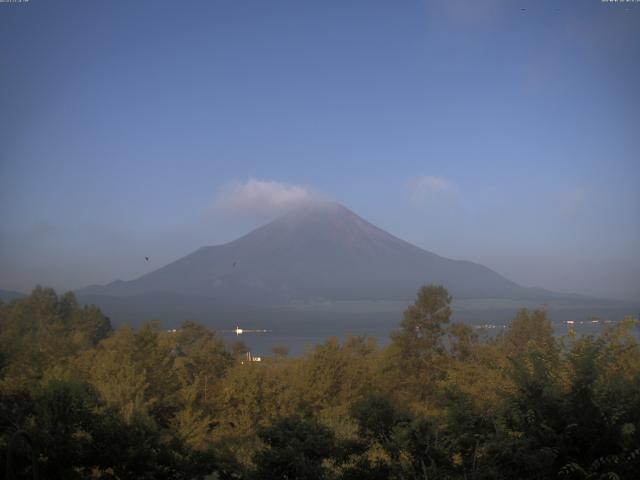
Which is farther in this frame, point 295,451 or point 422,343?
point 422,343

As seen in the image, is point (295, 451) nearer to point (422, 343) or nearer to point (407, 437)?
point (407, 437)

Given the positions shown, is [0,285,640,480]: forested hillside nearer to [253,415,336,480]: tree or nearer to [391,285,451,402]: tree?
[253,415,336,480]: tree

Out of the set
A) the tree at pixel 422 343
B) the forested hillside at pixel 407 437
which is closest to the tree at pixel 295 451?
the forested hillside at pixel 407 437

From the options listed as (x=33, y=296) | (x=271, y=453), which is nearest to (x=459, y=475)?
(x=271, y=453)

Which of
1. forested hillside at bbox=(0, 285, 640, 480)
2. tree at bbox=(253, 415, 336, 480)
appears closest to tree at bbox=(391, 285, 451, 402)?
forested hillside at bbox=(0, 285, 640, 480)

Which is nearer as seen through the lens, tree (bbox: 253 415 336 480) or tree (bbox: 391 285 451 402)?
tree (bbox: 253 415 336 480)

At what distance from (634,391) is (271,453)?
15.8 feet

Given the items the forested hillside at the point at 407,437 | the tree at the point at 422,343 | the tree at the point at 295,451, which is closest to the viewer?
the forested hillside at the point at 407,437

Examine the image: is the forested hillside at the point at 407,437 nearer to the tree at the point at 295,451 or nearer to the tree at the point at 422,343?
the tree at the point at 295,451

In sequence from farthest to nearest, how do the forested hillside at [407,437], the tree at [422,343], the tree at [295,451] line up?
the tree at [422,343] < the tree at [295,451] < the forested hillside at [407,437]

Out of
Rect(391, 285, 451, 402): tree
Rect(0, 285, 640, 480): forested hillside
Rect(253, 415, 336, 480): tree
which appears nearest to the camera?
Rect(0, 285, 640, 480): forested hillside

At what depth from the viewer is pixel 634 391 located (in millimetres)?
7332

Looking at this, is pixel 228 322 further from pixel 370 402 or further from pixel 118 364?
pixel 370 402

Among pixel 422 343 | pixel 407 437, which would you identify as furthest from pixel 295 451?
pixel 422 343
